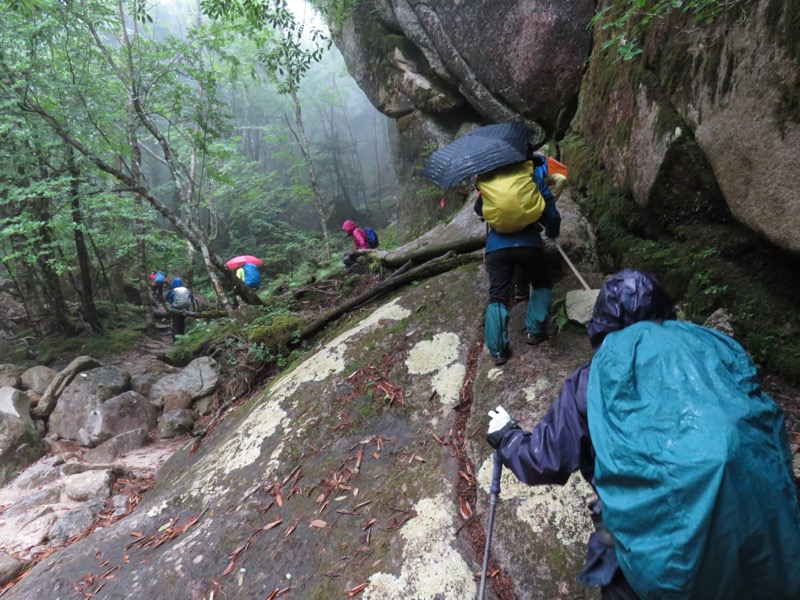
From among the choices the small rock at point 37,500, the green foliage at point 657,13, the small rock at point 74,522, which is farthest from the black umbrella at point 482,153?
the small rock at point 37,500

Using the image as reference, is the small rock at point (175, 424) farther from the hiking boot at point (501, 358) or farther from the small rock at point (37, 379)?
the hiking boot at point (501, 358)

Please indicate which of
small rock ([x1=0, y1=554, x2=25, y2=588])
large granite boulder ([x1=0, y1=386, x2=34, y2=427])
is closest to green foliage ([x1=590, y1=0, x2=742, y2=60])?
small rock ([x1=0, y1=554, x2=25, y2=588])

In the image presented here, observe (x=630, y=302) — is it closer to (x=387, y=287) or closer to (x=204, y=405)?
(x=387, y=287)

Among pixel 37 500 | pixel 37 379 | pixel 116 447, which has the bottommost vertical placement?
pixel 116 447

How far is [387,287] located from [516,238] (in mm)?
2888

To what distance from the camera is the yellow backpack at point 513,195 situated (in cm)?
361

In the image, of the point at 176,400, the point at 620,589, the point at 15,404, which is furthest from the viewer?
the point at 176,400

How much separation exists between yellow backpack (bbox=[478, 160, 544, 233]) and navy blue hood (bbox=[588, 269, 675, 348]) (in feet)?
6.69

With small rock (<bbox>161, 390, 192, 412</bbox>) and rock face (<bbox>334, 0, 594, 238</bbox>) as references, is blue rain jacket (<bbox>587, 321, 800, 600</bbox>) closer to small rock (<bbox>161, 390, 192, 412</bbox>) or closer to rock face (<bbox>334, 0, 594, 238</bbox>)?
small rock (<bbox>161, 390, 192, 412</bbox>)

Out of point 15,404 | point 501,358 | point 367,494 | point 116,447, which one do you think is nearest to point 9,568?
point 116,447

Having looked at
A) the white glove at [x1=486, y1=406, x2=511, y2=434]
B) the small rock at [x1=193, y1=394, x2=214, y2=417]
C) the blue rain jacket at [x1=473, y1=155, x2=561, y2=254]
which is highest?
the blue rain jacket at [x1=473, y1=155, x2=561, y2=254]

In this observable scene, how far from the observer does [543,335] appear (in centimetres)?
406

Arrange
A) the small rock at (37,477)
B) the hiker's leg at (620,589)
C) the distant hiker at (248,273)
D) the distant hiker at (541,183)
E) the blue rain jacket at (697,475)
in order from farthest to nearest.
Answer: the distant hiker at (248,273)
the small rock at (37,477)
the distant hiker at (541,183)
the hiker's leg at (620,589)
the blue rain jacket at (697,475)

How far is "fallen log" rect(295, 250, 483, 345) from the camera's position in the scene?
20.0 feet
